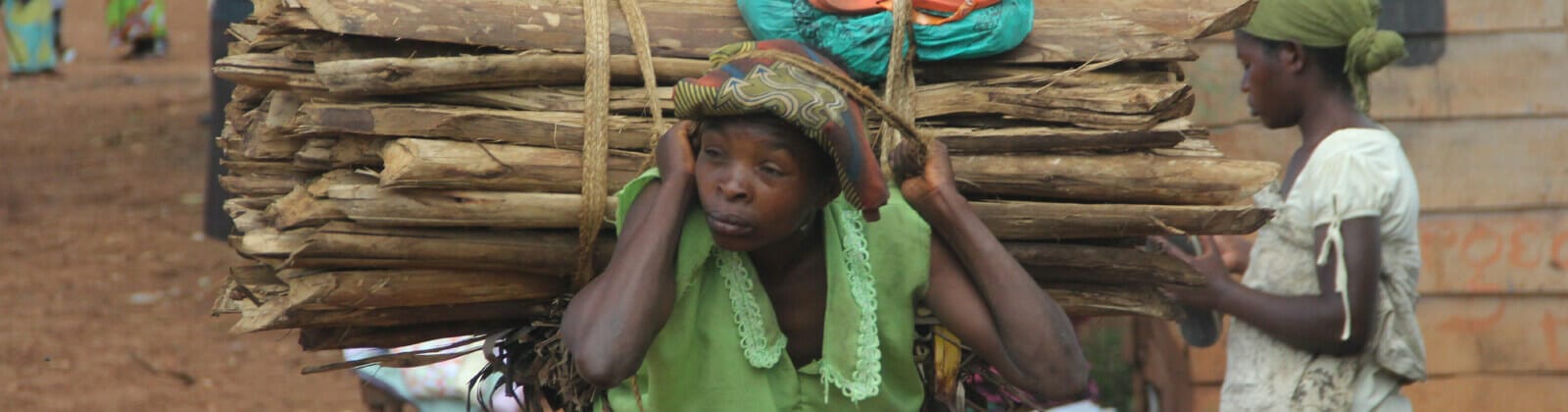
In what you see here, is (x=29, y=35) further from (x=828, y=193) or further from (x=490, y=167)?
(x=828, y=193)

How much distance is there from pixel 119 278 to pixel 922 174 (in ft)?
23.3

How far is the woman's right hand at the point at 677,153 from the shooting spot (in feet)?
8.39

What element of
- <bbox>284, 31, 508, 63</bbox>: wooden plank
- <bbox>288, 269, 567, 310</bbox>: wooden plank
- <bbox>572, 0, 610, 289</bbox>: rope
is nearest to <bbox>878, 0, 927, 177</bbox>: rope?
<bbox>572, 0, 610, 289</bbox>: rope

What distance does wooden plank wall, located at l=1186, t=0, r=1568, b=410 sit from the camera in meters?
5.52

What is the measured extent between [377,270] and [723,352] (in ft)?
2.12

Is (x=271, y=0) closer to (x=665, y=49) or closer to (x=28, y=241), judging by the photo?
(x=665, y=49)

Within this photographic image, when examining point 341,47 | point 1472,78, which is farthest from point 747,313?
point 1472,78

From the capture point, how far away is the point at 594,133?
2.81 m

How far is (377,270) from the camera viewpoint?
9.16 feet

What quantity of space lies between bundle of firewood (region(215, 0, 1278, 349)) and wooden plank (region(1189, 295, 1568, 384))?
9.59ft

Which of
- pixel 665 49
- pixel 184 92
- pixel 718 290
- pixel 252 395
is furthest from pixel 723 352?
pixel 184 92

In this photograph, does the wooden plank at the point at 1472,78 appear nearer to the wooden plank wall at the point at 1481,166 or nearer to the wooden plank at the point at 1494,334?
the wooden plank wall at the point at 1481,166

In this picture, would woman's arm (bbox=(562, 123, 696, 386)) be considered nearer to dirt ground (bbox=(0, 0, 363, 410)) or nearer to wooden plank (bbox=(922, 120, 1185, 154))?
wooden plank (bbox=(922, 120, 1185, 154))

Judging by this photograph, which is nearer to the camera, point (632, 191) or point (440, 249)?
point (632, 191)
